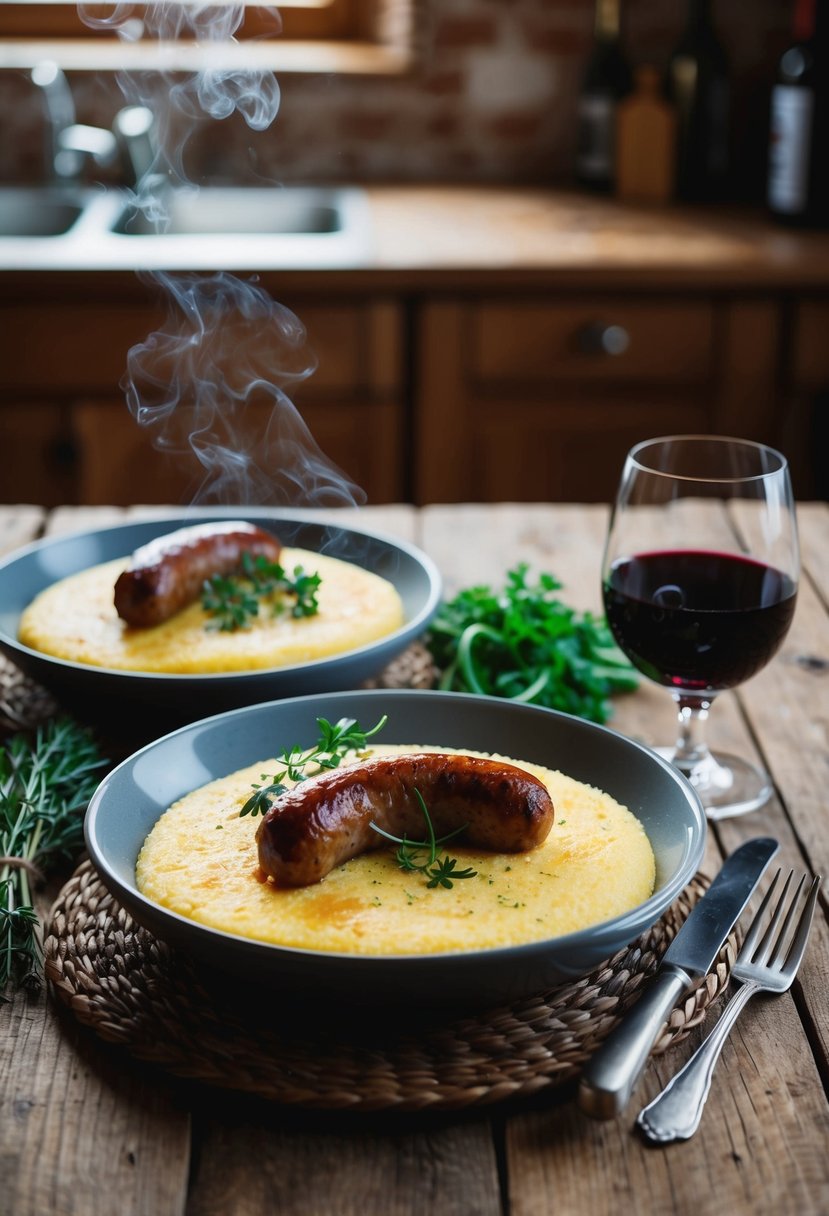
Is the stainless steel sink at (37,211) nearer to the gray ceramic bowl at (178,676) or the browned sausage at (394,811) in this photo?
the gray ceramic bowl at (178,676)

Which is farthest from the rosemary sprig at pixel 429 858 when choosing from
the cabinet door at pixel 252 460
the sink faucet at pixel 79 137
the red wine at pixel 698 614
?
the sink faucet at pixel 79 137

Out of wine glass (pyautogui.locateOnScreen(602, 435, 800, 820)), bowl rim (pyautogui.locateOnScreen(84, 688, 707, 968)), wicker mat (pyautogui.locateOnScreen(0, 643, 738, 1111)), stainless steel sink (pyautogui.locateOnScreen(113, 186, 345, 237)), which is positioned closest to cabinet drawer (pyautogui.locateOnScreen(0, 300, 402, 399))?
stainless steel sink (pyautogui.locateOnScreen(113, 186, 345, 237))

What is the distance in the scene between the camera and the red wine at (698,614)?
3.88 ft

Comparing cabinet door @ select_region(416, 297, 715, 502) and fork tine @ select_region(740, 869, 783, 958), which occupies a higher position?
fork tine @ select_region(740, 869, 783, 958)

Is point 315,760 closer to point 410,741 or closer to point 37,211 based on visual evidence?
point 410,741

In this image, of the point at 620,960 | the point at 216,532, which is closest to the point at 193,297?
the point at 216,532

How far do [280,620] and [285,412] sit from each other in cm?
175

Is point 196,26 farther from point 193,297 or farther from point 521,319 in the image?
point 521,319

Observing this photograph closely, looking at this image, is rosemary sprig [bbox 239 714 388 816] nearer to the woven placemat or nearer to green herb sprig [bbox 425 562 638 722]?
the woven placemat

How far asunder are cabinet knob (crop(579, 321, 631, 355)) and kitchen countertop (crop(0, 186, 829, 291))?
0.10m

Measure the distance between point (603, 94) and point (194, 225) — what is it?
117 cm

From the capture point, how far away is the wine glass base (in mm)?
1215

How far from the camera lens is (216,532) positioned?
1444 millimetres

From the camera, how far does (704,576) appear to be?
4.05 feet
